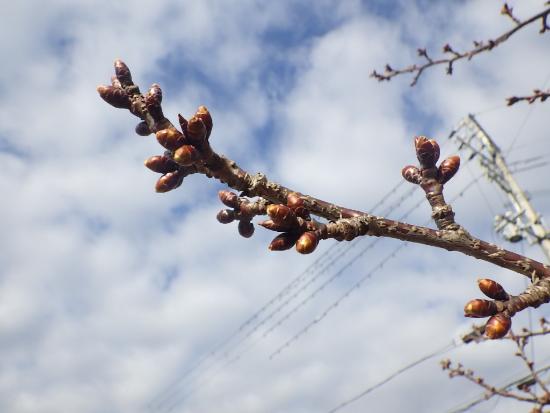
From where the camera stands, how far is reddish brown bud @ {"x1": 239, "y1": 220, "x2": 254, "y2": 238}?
1946 mm

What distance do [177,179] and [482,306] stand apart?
1046mm

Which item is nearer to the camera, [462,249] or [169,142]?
[169,142]

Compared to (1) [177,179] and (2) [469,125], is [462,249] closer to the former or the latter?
(1) [177,179]

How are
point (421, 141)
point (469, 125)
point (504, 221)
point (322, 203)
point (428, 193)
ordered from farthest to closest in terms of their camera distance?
point (469, 125) < point (504, 221) < point (428, 193) < point (421, 141) < point (322, 203)

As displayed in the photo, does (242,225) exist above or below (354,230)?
above

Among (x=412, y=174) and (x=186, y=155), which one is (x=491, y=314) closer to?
(x=412, y=174)

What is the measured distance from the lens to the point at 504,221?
15.1 metres

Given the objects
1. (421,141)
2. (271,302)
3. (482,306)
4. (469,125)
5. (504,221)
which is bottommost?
(482,306)

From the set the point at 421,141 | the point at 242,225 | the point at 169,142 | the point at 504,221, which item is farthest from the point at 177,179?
the point at 504,221

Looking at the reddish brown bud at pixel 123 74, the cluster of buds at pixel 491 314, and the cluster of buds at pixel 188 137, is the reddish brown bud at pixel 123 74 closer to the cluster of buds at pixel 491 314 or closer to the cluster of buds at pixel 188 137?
the cluster of buds at pixel 188 137

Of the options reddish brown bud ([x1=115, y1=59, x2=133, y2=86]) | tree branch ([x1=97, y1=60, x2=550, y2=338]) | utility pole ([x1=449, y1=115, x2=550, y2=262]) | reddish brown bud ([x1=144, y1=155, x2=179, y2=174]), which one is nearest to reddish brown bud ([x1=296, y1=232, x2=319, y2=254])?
tree branch ([x1=97, y1=60, x2=550, y2=338])

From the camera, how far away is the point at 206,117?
1.44m

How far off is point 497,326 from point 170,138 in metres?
1.10

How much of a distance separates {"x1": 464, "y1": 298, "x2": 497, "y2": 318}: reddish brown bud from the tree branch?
39mm
